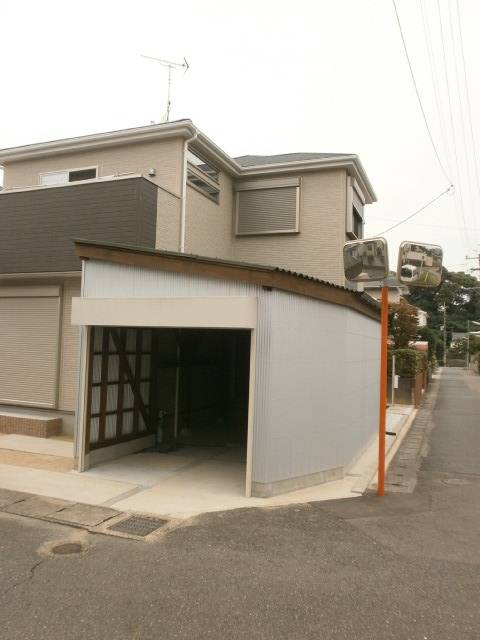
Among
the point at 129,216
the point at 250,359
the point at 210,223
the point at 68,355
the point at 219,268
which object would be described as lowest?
the point at 68,355

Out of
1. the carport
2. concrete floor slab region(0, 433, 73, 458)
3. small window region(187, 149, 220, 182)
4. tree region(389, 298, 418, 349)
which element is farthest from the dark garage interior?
tree region(389, 298, 418, 349)

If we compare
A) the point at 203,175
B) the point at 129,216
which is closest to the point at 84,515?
the point at 129,216

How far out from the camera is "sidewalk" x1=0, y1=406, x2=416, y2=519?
21.3ft

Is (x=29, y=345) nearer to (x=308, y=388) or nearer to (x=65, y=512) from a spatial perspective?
(x=65, y=512)

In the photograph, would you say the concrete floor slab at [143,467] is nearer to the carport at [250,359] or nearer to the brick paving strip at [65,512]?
the carport at [250,359]

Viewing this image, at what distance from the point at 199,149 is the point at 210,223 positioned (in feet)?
5.72

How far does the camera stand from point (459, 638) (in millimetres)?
3580

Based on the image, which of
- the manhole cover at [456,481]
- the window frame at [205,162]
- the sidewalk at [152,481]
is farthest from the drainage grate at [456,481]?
the window frame at [205,162]

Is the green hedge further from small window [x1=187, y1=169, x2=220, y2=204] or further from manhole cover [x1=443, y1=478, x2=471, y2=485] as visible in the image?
manhole cover [x1=443, y1=478, x2=471, y2=485]

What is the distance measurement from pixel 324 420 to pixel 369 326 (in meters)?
3.75

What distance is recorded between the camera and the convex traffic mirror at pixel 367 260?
7.23 m

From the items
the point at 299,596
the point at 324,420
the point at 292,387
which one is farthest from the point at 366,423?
the point at 299,596

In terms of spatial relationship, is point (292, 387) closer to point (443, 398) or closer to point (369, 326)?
point (369, 326)

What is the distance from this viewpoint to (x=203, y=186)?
12.4 meters
